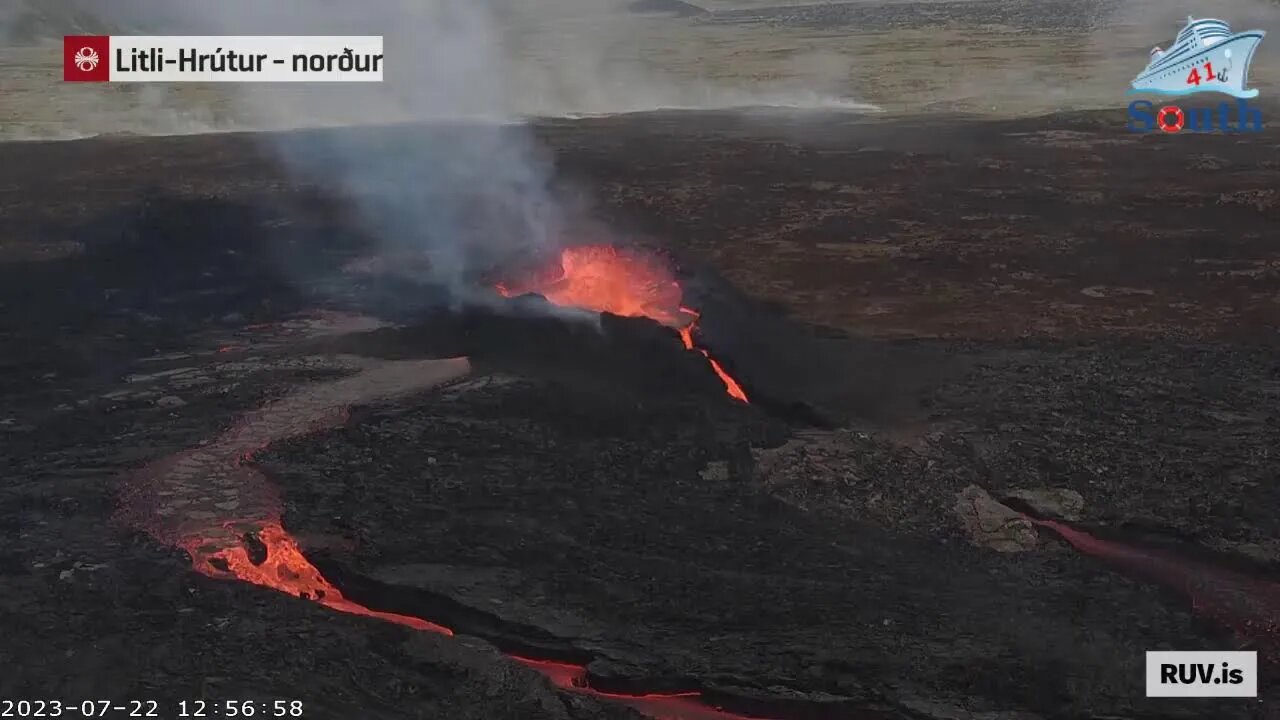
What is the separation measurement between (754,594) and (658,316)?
8782 mm

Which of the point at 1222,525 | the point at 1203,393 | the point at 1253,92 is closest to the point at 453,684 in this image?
the point at 1222,525

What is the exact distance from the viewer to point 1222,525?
36.5 ft

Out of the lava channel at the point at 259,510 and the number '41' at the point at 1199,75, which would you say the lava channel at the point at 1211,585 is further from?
the number '41' at the point at 1199,75

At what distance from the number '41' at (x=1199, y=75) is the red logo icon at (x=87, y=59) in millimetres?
49719

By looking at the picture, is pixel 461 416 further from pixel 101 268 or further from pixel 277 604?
pixel 101 268

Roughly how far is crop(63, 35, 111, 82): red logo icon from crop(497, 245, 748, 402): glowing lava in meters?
37.8

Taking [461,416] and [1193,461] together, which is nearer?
[1193,461]

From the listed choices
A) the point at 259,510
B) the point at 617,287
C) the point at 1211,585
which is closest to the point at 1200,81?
→ the point at 617,287

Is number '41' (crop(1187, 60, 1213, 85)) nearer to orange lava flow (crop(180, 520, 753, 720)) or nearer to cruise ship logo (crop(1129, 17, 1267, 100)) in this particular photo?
cruise ship logo (crop(1129, 17, 1267, 100))

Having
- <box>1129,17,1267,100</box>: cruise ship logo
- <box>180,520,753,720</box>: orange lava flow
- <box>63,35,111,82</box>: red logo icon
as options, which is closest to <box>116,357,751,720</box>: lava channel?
<box>180,520,753,720</box>: orange lava flow

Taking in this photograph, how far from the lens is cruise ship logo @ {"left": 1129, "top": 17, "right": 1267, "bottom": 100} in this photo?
4547 cm

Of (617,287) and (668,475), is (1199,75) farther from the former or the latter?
(668,475)

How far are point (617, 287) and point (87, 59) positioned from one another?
4424 cm

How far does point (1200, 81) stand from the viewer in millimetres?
46156
